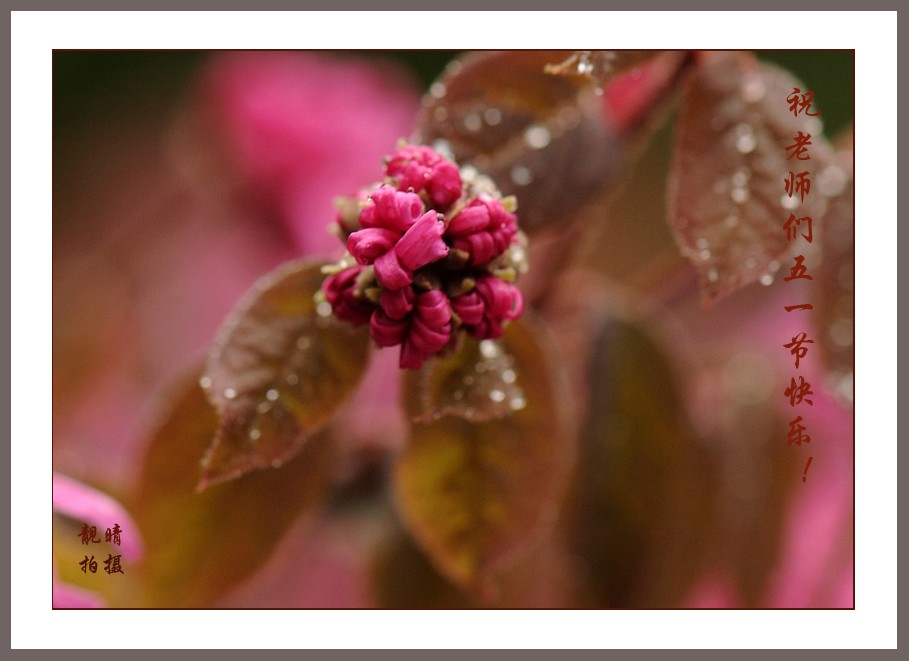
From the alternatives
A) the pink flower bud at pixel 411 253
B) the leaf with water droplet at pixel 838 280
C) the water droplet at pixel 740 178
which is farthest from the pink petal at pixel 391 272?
the leaf with water droplet at pixel 838 280

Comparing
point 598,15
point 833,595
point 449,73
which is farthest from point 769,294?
point 449,73

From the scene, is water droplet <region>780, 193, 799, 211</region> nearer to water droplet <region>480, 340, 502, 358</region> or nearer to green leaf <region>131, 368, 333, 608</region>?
water droplet <region>480, 340, 502, 358</region>

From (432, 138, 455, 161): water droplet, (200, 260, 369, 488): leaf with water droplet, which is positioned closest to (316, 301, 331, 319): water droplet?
(200, 260, 369, 488): leaf with water droplet

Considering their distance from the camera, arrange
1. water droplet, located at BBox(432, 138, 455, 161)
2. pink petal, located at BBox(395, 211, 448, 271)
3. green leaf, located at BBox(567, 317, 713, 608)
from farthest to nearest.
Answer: green leaf, located at BBox(567, 317, 713, 608) → water droplet, located at BBox(432, 138, 455, 161) → pink petal, located at BBox(395, 211, 448, 271)

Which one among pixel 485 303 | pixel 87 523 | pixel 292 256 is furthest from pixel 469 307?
pixel 292 256

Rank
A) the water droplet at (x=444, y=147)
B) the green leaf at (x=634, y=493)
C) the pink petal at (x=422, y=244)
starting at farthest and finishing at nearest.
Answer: the green leaf at (x=634, y=493), the water droplet at (x=444, y=147), the pink petal at (x=422, y=244)

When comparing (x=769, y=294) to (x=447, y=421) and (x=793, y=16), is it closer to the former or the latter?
(x=793, y=16)

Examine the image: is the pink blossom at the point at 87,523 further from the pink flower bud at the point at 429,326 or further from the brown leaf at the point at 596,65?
the brown leaf at the point at 596,65
